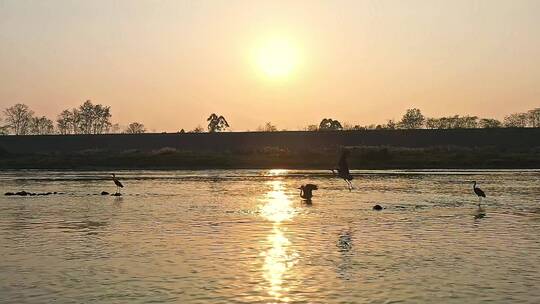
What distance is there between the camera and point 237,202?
33094 mm

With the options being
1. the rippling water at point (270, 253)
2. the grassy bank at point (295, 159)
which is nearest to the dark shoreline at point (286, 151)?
the grassy bank at point (295, 159)

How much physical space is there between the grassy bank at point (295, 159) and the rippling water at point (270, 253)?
5516 cm

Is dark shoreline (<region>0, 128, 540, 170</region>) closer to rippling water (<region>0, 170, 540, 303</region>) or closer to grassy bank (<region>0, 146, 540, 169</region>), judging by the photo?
grassy bank (<region>0, 146, 540, 169</region>)

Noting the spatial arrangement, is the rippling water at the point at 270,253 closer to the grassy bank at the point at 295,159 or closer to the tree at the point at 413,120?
the grassy bank at the point at 295,159

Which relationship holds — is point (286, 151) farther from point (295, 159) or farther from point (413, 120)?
point (413, 120)

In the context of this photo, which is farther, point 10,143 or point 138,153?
point 10,143

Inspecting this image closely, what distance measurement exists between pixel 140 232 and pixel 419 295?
11.1 metres

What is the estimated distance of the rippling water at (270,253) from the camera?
12852 mm

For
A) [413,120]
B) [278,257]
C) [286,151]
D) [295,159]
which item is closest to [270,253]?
[278,257]

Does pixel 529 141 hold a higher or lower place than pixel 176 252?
higher

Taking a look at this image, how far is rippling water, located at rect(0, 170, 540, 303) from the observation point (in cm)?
1285

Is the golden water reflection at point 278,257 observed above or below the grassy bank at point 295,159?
below

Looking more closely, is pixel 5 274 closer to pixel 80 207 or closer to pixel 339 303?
pixel 339 303

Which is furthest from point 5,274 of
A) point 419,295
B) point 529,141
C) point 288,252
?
point 529,141
